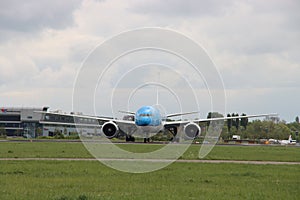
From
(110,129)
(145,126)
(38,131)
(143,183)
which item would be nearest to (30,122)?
(38,131)

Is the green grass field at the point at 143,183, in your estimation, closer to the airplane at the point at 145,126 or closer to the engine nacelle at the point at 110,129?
the airplane at the point at 145,126

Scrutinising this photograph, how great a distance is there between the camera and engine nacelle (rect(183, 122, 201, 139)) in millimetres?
74938

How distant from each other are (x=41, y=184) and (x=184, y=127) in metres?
56.8

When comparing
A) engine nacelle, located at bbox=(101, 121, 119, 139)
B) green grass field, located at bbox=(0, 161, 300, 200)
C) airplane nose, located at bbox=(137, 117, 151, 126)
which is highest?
airplane nose, located at bbox=(137, 117, 151, 126)

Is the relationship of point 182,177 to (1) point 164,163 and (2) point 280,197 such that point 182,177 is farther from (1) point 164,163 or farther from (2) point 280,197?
(1) point 164,163

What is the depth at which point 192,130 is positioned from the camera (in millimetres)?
75062

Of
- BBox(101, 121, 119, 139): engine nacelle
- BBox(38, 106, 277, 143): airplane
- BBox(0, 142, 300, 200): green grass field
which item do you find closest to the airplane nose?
BBox(38, 106, 277, 143): airplane

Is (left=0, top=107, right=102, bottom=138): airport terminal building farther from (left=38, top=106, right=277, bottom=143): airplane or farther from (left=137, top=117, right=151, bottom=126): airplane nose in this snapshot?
(left=137, top=117, right=151, bottom=126): airplane nose

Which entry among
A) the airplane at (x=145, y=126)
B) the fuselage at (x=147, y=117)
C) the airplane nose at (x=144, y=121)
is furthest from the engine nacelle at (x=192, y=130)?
the airplane nose at (x=144, y=121)

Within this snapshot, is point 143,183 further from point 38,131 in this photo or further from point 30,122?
point 30,122

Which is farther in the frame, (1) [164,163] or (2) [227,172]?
(1) [164,163]

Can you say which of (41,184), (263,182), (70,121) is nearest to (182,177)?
(263,182)

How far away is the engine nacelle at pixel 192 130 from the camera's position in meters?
74.9

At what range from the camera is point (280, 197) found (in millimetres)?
18297
